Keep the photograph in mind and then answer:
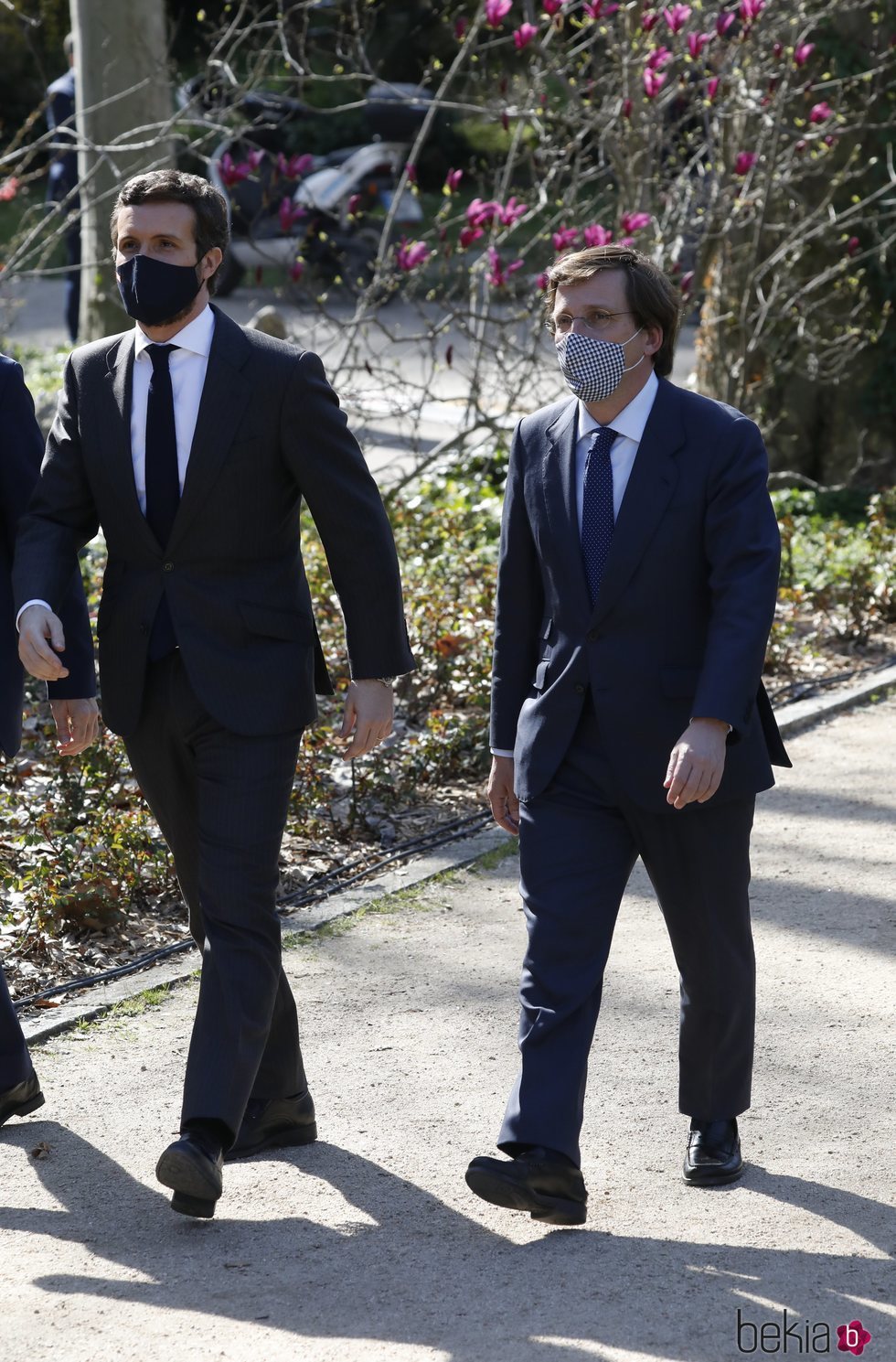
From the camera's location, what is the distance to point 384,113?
21062 millimetres

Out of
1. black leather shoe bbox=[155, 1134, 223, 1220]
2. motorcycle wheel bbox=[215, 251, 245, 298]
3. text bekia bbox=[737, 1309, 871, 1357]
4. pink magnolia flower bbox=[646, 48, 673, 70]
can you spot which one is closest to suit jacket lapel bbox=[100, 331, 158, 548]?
black leather shoe bbox=[155, 1134, 223, 1220]

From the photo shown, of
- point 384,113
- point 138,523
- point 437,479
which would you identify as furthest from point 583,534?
point 384,113

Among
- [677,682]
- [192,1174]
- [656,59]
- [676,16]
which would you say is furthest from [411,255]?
[192,1174]

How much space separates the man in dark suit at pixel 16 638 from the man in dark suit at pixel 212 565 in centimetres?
12

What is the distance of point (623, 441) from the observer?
3.63 meters

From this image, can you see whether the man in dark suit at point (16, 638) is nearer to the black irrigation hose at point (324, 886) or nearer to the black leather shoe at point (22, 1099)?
the black leather shoe at point (22, 1099)

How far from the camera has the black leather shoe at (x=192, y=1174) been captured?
11.4 feet

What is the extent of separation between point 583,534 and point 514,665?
0.34 metres

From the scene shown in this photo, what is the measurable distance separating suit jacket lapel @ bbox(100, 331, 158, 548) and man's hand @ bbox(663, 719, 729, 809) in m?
1.14

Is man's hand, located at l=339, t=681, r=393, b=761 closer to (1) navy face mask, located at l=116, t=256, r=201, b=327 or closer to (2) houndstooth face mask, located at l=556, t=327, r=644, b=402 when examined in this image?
(2) houndstooth face mask, located at l=556, t=327, r=644, b=402

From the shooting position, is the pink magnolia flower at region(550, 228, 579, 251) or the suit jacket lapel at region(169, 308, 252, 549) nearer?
the suit jacket lapel at region(169, 308, 252, 549)

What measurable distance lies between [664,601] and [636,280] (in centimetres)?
63

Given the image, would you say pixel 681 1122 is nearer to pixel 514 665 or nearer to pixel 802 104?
pixel 514 665

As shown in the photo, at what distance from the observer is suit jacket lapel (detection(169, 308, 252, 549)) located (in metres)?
3.65
